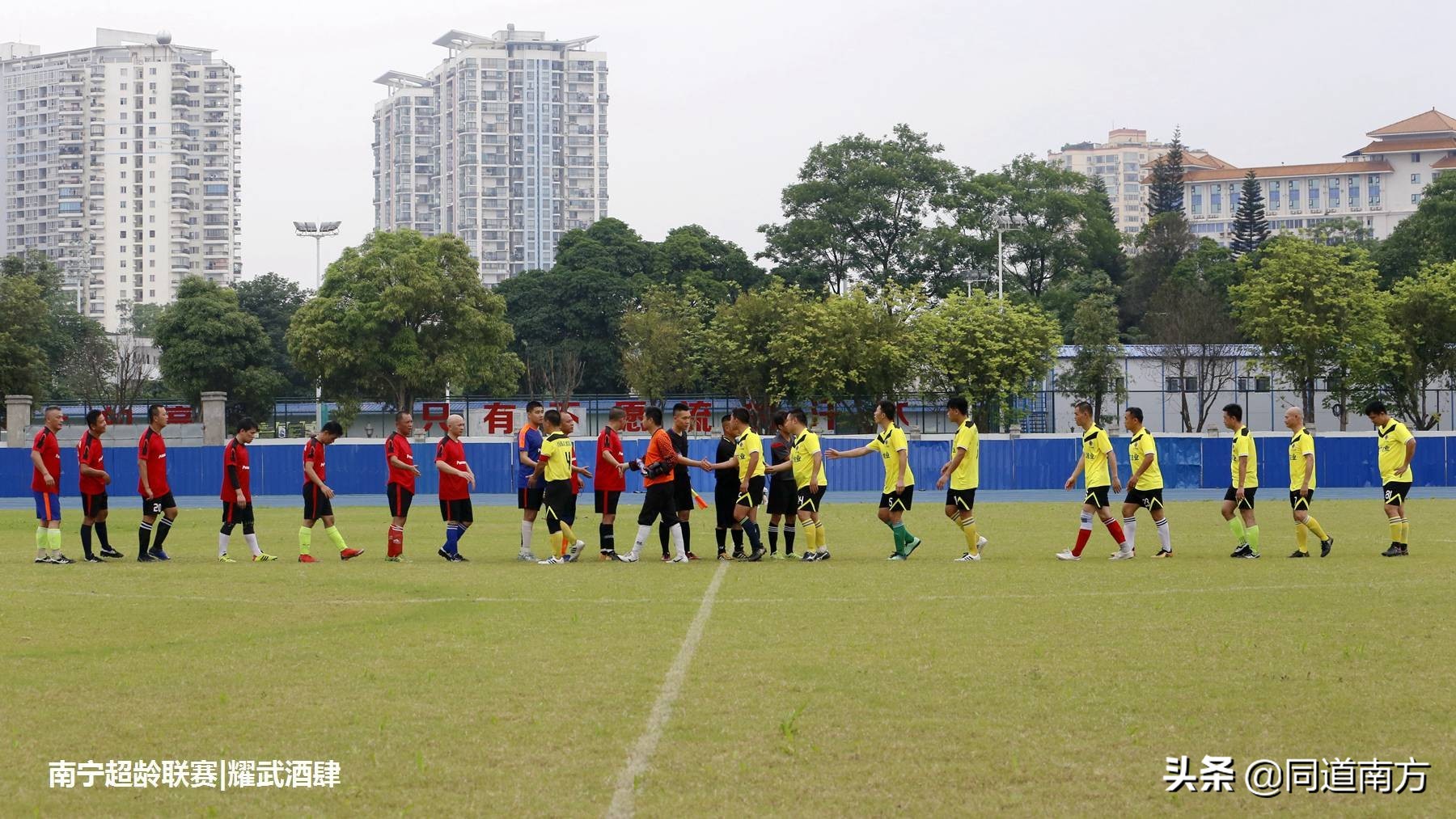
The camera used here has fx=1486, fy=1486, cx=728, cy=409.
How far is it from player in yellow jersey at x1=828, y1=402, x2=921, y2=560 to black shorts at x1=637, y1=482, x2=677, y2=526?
6.56 feet

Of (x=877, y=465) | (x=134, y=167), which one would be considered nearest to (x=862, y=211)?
(x=877, y=465)

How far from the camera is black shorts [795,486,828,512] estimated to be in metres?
17.5

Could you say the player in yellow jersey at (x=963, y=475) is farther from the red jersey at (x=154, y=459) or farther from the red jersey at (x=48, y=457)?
the red jersey at (x=48, y=457)

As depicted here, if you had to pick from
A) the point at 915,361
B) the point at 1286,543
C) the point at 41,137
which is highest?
the point at 41,137

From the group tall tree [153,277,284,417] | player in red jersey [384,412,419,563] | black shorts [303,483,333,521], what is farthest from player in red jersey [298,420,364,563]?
tall tree [153,277,284,417]

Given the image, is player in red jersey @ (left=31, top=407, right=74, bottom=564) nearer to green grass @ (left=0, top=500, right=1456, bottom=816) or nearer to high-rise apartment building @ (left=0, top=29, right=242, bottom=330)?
green grass @ (left=0, top=500, right=1456, bottom=816)

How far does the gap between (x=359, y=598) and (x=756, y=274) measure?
74155 mm

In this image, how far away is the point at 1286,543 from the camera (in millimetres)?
19406

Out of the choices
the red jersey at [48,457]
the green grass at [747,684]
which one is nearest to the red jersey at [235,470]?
the green grass at [747,684]

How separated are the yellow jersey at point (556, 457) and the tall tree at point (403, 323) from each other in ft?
163

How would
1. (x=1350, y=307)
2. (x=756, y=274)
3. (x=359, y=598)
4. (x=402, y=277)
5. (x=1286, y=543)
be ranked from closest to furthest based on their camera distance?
(x=359, y=598) < (x=1286, y=543) < (x=1350, y=307) < (x=402, y=277) < (x=756, y=274)

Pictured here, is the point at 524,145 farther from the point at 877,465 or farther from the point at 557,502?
the point at 557,502

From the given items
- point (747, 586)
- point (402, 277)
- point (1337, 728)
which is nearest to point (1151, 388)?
point (402, 277)

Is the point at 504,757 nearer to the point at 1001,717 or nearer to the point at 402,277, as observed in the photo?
the point at 1001,717
